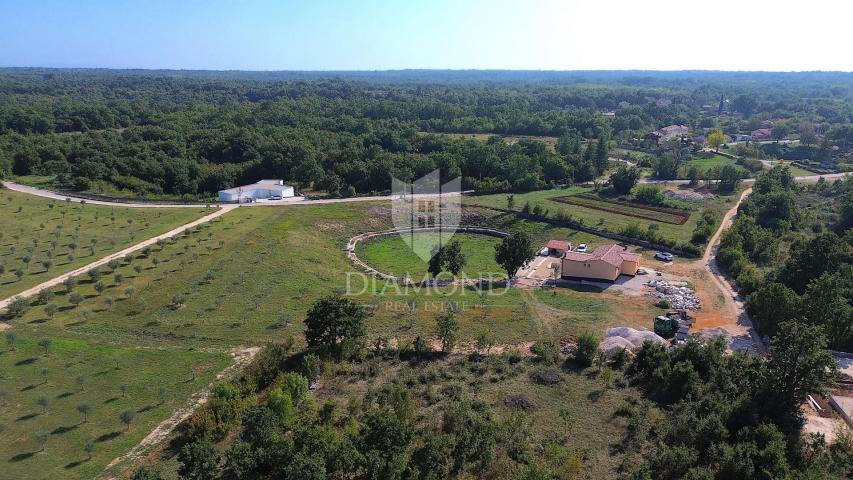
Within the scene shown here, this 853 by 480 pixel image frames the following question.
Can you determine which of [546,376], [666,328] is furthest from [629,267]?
[546,376]

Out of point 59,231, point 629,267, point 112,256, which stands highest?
point 59,231

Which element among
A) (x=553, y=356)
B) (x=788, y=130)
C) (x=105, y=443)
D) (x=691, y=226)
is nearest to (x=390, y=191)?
(x=691, y=226)

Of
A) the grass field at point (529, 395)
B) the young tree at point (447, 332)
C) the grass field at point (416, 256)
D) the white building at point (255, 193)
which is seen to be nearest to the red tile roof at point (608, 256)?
the grass field at point (416, 256)

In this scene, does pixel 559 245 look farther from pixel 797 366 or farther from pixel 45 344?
pixel 45 344

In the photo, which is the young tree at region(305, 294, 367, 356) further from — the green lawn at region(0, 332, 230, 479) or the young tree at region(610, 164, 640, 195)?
the young tree at region(610, 164, 640, 195)

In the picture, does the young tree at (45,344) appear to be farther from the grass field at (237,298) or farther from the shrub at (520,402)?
the shrub at (520,402)

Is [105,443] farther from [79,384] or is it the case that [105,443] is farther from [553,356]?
[553,356]

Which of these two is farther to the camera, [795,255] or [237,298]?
[795,255]
